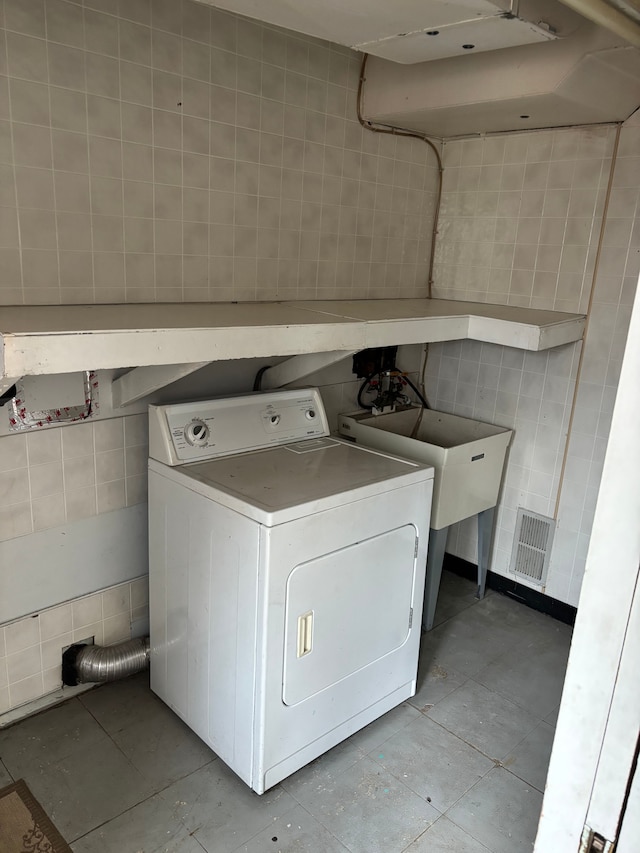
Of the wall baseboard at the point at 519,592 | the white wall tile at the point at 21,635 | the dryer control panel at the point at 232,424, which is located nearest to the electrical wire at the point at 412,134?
the dryer control panel at the point at 232,424

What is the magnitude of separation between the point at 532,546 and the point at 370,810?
1.55 metres

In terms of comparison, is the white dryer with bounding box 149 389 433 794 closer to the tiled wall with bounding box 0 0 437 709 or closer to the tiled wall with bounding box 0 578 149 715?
the tiled wall with bounding box 0 578 149 715

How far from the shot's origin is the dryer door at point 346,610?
1900 mm

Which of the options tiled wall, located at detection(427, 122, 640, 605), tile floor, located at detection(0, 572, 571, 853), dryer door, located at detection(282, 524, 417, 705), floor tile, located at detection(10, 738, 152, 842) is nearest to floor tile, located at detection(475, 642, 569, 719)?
tile floor, located at detection(0, 572, 571, 853)

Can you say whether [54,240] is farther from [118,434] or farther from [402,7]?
[402,7]

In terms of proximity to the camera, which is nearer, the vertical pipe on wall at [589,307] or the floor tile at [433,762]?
the floor tile at [433,762]

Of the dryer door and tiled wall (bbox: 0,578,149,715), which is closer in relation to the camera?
the dryer door

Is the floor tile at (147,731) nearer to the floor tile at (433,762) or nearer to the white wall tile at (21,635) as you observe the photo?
the white wall tile at (21,635)

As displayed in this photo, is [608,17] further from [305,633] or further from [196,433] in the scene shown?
[305,633]

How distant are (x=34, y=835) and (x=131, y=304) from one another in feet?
5.25

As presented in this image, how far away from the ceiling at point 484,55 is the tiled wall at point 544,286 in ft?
0.51

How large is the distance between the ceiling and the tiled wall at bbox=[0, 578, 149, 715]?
195 centimetres

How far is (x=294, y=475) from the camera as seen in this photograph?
206 centimetres

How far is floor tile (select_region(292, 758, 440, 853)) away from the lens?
6.00 ft
